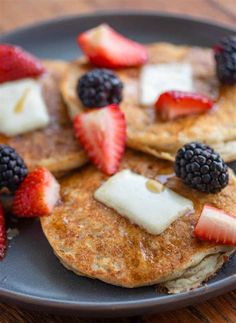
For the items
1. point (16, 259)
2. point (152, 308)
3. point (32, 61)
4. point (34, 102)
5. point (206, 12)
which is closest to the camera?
point (152, 308)

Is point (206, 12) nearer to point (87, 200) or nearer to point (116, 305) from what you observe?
point (87, 200)

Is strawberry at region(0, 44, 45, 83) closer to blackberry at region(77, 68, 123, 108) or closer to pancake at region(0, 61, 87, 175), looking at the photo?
pancake at region(0, 61, 87, 175)

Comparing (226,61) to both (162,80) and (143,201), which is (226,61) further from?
(143,201)

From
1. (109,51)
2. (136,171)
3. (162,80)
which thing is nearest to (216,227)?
(136,171)

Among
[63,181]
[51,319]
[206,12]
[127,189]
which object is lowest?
[51,319]

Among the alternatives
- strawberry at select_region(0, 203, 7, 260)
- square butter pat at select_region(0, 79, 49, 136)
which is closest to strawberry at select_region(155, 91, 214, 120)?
square butter pat at select_region(0, 79, 49, 136)

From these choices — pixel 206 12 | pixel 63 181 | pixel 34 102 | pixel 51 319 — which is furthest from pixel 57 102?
pixel 206 12

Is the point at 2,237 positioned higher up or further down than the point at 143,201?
further down
